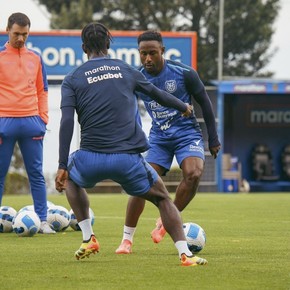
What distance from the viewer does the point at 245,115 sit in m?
39.4

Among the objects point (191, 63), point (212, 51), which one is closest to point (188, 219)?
point (191, 63)

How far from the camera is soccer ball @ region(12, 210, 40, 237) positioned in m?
13.2

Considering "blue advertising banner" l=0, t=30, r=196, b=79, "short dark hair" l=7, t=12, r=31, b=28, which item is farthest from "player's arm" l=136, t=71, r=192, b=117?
"blue advertising banner" l=0, t=30, r=196, b=79

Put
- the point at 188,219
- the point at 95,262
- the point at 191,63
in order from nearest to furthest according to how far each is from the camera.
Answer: the point at 95,262 → the point at 188,219 → the point at 191,63

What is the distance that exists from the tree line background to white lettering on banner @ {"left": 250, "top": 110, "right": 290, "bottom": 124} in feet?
39.4

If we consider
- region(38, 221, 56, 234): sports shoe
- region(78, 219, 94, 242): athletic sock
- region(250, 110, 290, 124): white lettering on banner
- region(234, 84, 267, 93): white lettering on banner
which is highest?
region(78, 219, 94, 242): athletic sock

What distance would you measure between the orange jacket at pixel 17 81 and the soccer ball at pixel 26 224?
1.17 m

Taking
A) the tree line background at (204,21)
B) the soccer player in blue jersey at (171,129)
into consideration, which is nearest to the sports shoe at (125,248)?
the soccer player in blue jersey at (171,129)

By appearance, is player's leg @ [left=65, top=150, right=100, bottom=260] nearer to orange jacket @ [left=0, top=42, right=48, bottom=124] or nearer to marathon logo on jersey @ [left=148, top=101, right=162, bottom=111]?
marathon logo on jersey @ [left=148, top=101, right=162, bottom=111]

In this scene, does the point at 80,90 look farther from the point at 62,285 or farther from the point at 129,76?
the point at 62,285

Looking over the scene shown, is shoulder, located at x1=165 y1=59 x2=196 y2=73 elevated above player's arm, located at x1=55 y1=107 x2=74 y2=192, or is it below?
above

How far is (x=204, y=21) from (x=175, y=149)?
135 ft

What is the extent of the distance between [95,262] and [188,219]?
23.5 feet

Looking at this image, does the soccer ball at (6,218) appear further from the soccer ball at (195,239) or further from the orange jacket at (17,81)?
the soccer ball at (195,239)
